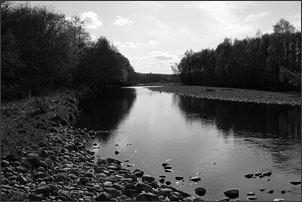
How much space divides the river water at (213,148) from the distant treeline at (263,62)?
35812 millimetres

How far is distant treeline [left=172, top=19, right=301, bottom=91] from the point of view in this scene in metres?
75.1

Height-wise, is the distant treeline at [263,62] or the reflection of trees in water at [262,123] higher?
the distant treeline at [263,62]

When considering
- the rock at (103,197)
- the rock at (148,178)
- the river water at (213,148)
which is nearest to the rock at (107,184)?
the rock at (103,197)

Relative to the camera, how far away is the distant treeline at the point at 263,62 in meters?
75.1

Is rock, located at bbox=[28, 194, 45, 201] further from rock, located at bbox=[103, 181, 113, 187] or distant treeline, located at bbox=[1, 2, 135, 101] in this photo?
distant treeline, located at bbox=[1, 2, 135, 101]

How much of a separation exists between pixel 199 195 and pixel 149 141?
10.4 metres

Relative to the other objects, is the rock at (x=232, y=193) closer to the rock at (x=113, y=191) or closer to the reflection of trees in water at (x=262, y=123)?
the rock at (x=113, y=191)

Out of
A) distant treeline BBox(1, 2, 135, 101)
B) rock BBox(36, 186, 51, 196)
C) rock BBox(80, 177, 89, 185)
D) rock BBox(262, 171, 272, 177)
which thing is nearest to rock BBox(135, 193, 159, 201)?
rock BBox(80, 177, 89, 185)

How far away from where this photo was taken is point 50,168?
45.4 ft

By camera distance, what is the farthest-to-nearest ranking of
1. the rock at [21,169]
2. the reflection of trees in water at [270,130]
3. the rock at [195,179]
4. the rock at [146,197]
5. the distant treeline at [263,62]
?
the distant treeline at [263,62], the reflection of trees in water at [270,130], the rock at [195,179], the rock at [21,169], the rock at [146,197]

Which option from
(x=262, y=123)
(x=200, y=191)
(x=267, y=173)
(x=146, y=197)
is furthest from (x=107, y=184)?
(x=262, y=123)

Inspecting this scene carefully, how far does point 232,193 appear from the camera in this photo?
1237cm

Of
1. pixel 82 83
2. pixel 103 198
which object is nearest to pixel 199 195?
pixel 103 198

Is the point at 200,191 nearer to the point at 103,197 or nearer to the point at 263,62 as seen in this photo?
the point at 103,197
